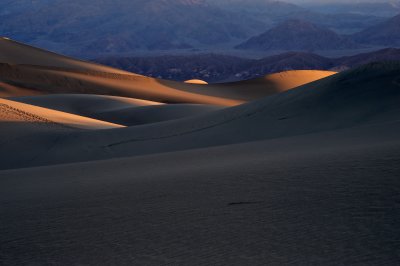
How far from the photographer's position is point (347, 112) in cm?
922

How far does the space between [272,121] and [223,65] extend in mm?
101130

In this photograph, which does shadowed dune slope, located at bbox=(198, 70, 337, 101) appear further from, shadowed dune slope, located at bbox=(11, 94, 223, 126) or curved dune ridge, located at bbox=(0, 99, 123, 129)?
curved dune ridge, located at bbox=(0, 99, 123, 129)

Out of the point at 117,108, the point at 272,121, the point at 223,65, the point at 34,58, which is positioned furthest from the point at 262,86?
the point at 223,65

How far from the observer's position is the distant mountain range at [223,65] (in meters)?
102

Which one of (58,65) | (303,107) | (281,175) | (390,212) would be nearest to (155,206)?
(281,175)

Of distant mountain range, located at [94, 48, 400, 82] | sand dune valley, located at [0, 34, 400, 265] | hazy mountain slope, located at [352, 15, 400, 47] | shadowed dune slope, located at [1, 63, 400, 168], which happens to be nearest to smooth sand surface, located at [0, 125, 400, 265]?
sand dune valley, located at [0, 34, 400, 265]

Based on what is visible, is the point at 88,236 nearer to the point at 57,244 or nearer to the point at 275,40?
the point at 57,244

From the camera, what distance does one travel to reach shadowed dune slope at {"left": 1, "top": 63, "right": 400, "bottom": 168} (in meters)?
9.08

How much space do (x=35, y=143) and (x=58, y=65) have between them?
33642mm

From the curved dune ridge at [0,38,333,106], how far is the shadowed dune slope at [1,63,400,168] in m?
21.1

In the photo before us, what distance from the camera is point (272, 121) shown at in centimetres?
995

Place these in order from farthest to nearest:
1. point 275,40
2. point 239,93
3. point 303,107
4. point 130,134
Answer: point 275,40 < point 239,93 < point 130,134 < point 303,107

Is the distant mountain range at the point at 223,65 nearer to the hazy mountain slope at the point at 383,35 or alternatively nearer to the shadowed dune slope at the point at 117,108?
the hazy mountain slope at the point at 383,35

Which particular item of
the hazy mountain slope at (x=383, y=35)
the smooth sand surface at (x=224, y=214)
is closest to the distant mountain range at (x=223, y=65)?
the hazy mountain slope at (x=383, y=35)
